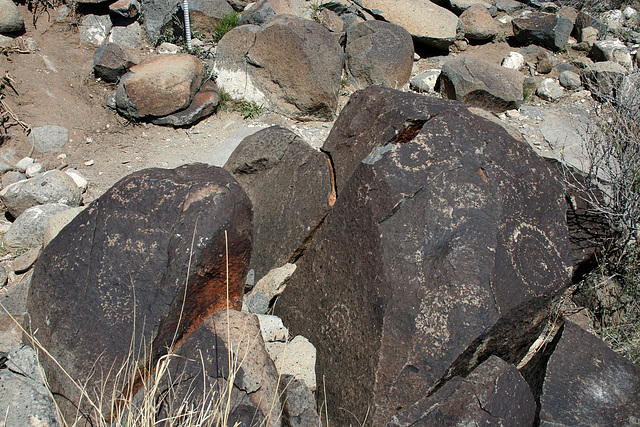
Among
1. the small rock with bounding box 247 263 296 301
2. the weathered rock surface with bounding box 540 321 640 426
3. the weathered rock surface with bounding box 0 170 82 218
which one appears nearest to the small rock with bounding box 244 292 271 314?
the small rock with bounding box 247 263 296 301

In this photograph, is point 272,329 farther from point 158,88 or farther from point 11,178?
point 158,88

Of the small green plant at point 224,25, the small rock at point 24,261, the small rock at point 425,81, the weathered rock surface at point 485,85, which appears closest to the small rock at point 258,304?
the small rock at point 24,261

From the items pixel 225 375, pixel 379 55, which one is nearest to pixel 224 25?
pixel 379 55

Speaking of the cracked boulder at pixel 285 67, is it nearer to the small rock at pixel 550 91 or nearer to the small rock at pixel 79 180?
the small rock at pixel 79 180

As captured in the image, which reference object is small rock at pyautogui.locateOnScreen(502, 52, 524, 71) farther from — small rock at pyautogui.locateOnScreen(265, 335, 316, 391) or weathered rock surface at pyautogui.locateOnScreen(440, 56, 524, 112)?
small rock at pyautogui.locateOnScreen(265, 335, 316, 391)

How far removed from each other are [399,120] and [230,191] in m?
1.03

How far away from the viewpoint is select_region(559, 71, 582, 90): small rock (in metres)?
5.97

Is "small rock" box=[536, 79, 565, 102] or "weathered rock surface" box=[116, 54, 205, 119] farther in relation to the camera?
"small rock" box=[536, 79, 565, 102]

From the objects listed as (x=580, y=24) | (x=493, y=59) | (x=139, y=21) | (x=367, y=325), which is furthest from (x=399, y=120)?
(x=580, y=24)

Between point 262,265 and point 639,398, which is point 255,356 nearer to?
point 262,265

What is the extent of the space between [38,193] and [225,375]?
2961 mm

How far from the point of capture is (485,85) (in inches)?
216

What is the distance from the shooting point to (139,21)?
6512 mm

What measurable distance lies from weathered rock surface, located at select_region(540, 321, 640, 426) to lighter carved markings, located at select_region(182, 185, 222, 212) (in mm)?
1723
